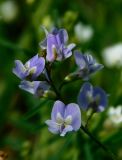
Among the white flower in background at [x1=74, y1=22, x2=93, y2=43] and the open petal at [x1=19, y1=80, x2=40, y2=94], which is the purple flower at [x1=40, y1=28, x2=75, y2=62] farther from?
the white flower in background at [x1=74, y1=22, x2=93, y2=43]

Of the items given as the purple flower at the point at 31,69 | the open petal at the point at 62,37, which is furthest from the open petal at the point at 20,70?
the open petal at the point at 62,37

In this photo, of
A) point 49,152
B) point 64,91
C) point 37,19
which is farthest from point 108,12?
point 49,152

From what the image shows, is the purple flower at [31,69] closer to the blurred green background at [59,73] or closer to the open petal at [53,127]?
the open petal at [53,127]

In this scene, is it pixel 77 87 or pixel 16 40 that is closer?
pixel 77 87

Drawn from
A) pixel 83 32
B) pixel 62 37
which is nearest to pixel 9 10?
pixel 83 32

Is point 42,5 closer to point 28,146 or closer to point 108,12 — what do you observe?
point 108,12

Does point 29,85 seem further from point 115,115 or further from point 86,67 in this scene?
point 115,115

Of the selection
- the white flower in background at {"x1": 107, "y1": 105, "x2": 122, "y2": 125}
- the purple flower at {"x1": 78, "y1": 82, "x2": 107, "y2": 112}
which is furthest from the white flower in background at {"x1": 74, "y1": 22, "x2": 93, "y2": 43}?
the purple flower at {"x1": 78, "y1": 82, "x2": 107, "y2": 112}
